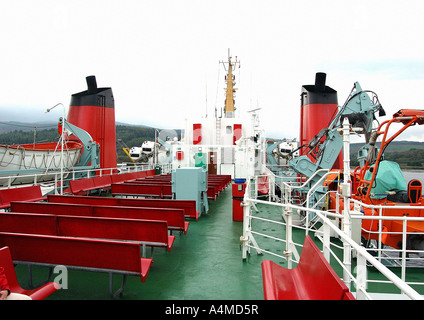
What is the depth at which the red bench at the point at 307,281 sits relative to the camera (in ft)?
6.91

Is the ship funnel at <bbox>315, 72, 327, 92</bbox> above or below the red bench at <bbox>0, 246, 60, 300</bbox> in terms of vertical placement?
above

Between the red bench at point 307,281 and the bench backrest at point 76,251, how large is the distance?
1.40 metres

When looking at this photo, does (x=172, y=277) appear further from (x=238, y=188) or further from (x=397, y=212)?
(x=397, y=212)

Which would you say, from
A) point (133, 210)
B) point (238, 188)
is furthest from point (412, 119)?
point (133, 210)

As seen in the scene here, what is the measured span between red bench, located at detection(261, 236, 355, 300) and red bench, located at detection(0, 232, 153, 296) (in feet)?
4.50

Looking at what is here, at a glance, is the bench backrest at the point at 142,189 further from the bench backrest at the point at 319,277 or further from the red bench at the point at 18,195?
the bench backrest at the point at 319,277

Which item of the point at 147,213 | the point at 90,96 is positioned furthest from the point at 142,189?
the point at 90,96

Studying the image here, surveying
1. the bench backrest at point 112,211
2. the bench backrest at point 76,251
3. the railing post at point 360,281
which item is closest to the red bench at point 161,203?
the bench backrest at point 112,211

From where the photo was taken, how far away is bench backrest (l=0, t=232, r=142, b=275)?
2902mm

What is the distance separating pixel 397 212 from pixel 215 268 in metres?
3.41

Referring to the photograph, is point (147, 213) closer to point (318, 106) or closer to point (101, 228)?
point (101, 228)

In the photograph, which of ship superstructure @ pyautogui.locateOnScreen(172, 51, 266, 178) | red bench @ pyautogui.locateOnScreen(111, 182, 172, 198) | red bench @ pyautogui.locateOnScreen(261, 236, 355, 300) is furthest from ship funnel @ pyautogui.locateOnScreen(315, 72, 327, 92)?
red bench @ pyautogui.locateOnScreen(261, 236, 355, 300)

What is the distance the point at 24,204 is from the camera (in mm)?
5211

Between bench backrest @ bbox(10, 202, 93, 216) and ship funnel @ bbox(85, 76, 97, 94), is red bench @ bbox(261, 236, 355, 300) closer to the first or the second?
bench backrest @ bbox(10, 202, 93, 216)
